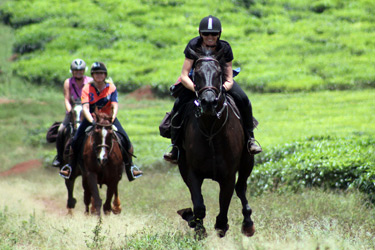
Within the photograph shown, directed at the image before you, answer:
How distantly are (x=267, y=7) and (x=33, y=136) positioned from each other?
24015mm

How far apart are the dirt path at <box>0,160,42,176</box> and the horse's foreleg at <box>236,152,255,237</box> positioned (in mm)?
14122

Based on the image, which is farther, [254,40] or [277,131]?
[254,40]

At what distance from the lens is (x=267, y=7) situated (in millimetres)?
46312

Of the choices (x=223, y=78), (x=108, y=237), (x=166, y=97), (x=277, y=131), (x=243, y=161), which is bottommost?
(x=166, y=97)

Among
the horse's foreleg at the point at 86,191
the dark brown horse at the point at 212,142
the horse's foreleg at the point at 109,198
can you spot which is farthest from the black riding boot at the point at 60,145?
the dark brown horse at the point at 212,142

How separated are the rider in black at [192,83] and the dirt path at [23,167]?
14378 millimetres

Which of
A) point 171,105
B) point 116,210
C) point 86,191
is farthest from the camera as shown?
point 171,105

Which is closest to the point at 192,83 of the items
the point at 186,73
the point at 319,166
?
the point at 186,73

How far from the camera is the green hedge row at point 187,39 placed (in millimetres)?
34062

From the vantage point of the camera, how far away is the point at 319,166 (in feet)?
48.2

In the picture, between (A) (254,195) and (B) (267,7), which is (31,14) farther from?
(A) (254,195)

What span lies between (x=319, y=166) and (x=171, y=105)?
18548 mm

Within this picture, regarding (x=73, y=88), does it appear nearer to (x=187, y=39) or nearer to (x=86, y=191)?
(x=86, y=191)

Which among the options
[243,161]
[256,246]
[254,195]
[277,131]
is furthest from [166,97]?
[256,246]
